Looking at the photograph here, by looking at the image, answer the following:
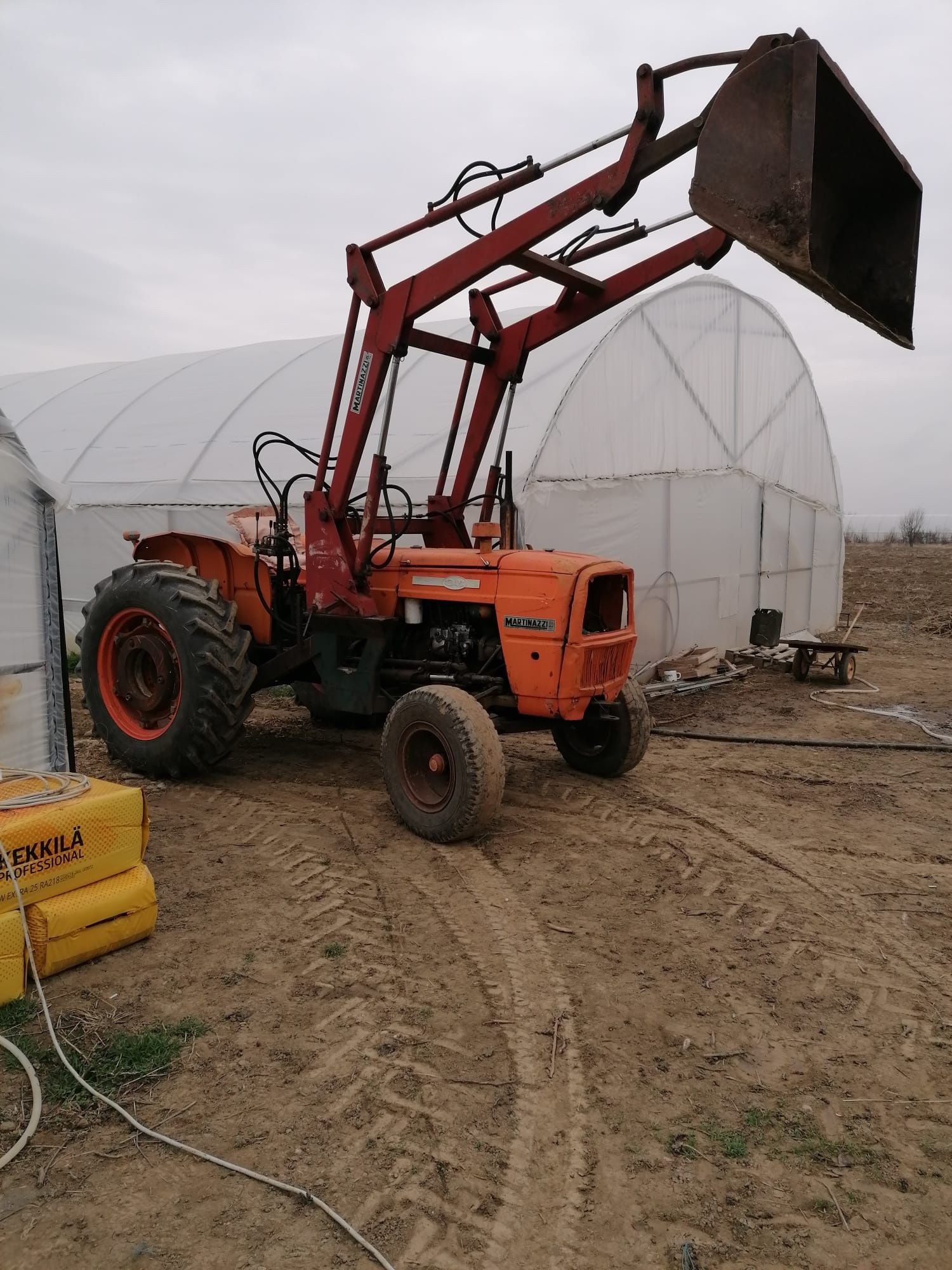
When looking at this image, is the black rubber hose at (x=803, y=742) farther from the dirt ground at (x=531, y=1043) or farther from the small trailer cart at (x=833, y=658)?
the small trailer cart at (x=833, y=658)

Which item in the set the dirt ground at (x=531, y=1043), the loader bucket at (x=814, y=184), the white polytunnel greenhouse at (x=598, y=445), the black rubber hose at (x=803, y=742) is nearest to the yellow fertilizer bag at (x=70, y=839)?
the dirt ground at (x=531, y=1043)

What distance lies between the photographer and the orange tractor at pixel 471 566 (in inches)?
157

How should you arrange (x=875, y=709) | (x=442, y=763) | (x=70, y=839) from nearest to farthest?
1. (x=70, y=839)
2. (x=442, y=763)
3. (x=875, y=709)

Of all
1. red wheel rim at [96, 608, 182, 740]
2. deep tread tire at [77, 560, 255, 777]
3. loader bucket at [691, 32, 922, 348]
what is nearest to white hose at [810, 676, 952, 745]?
loader bucket at [691, 32, 922, 348]

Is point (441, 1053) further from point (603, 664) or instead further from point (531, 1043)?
point (603, 664)

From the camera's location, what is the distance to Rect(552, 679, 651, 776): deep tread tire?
6512mm

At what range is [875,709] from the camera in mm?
9766

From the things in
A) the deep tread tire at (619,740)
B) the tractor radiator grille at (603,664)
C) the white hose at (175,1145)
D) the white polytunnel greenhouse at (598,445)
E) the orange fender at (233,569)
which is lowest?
the white hose at (175,1145)

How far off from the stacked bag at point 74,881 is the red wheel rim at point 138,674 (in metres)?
2.45

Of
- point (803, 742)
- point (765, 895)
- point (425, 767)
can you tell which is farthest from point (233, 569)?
point (803, 742)

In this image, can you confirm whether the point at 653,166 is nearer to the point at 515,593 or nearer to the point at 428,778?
the point at 515,593

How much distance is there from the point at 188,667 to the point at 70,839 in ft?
8.45

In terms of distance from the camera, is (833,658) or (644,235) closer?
(644,235)

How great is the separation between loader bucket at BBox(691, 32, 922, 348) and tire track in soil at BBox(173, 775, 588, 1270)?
3043 millimetres
